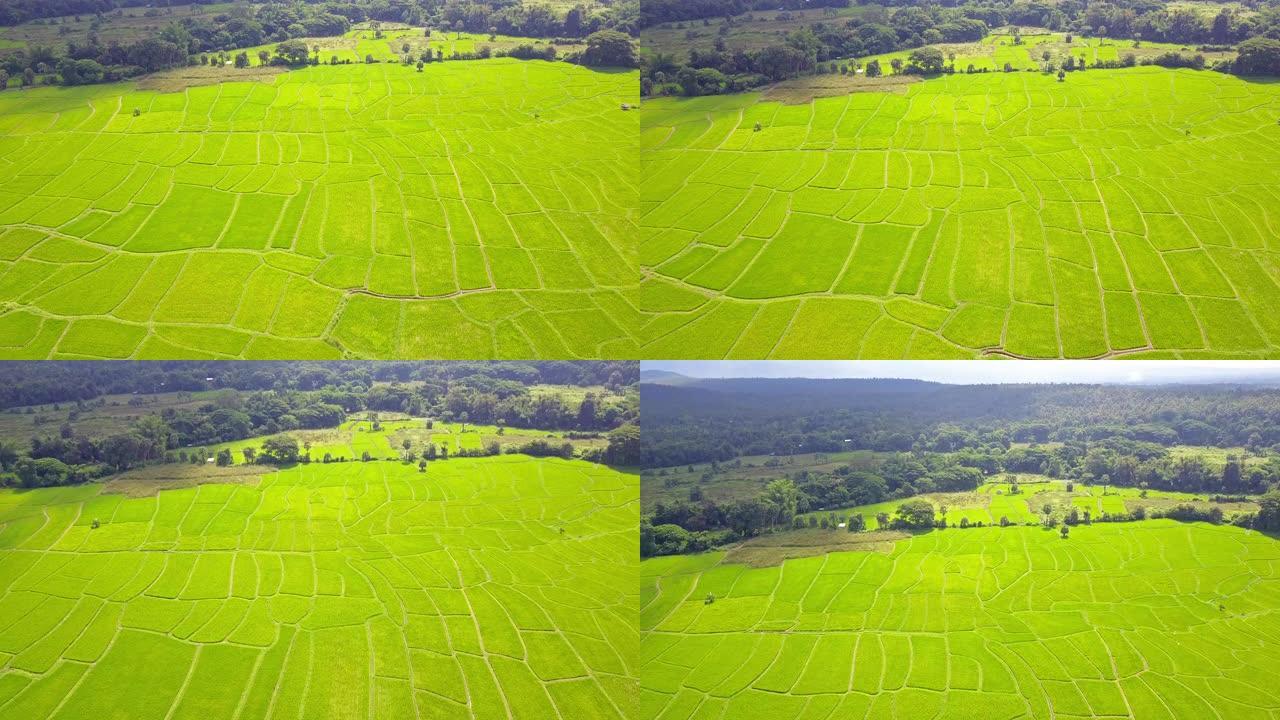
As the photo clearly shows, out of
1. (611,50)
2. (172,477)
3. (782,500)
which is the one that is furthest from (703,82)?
(172,477)

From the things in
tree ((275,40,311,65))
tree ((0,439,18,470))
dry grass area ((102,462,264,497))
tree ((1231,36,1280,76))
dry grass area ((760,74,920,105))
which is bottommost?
dry grass area ((102,462,264,497))

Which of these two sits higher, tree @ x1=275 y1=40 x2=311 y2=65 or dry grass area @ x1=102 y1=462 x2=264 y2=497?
tree @ x1=275 y1=40 x2=311 y2=65

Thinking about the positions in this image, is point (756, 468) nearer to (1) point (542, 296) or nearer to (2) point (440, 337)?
(1) point (542, 296)

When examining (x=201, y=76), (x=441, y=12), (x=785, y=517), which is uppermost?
(x=441, y=12)

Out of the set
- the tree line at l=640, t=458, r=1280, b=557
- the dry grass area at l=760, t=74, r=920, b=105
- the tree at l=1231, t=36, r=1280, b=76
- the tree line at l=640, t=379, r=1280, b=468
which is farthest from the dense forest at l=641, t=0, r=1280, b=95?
the tree line at l=640, t=458, r=1280, b=557

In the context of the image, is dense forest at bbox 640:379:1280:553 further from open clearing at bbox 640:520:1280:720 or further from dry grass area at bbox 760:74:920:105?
dry grass area at bbox 760:74:920:105

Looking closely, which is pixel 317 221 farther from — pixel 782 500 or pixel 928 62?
pixel 928 62
